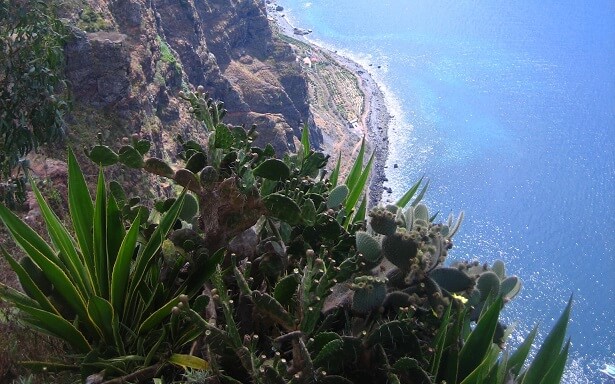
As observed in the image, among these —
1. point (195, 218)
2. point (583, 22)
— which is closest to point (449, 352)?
point (195, 218)

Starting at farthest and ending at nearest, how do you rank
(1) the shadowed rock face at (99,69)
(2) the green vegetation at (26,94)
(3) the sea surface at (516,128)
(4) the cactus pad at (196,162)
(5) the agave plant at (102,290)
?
(3) the sea surface at (516,128), (1) the shadowed rock face at (99,69), (2) the green vegetation at (26,94), (4) the cactus pad at (196,162), (5) the agave plant at (102,290)

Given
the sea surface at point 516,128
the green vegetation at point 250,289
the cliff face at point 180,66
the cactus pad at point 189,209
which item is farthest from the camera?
the sea surface at point 516,128

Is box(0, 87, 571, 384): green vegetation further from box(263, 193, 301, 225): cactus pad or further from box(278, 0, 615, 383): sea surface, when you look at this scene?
box(278, 0, 615, 383): sea surface

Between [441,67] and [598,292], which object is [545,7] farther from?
[598,292]

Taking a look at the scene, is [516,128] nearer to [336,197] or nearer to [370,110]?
[370,110]

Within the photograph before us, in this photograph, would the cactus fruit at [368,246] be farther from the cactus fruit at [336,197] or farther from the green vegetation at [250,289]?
the cactus fruit at [336,197]

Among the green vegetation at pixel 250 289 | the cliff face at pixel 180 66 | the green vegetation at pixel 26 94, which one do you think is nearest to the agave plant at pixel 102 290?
the green vegetation at pixel 250 289
